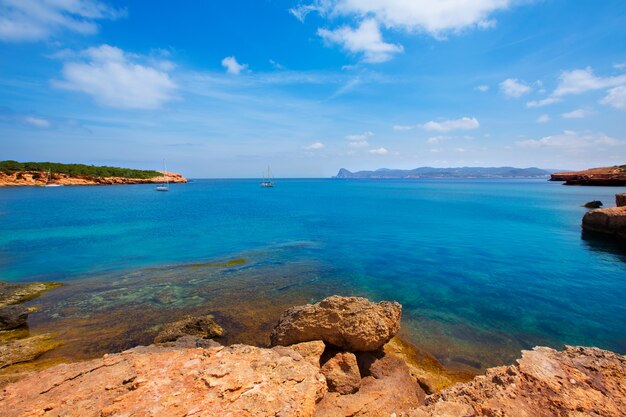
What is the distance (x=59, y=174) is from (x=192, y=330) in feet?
570

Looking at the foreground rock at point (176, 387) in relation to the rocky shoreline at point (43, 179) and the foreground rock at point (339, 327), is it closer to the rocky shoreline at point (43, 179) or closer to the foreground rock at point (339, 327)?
the foreground rock at point (339, 327)

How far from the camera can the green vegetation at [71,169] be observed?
132m

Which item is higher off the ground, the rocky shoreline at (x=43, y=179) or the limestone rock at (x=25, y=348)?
the rocky shoreline at (x=43, y=179)

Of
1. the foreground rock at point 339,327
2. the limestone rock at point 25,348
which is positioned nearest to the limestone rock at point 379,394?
the foreground rock at point 339,327

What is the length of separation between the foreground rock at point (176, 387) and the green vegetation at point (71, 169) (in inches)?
6701

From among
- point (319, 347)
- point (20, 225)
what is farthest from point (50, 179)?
point (319, 347)

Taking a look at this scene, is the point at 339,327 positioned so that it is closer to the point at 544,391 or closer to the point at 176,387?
the point at 176,387

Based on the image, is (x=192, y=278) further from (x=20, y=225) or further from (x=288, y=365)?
(x=20, y=225)

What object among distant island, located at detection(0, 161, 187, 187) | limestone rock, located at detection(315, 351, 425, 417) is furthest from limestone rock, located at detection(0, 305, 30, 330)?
distant island, located at detection(0, 161, 187, 187)

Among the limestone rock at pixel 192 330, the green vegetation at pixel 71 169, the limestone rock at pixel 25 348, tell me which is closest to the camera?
the limestone rock at pixel 25 348

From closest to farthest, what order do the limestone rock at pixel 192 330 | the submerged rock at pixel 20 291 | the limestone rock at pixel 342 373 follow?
the limestone rock at pixel 342 373 → the limestone rock at pixel 192 330 → the submerged rock at pixel 20 291

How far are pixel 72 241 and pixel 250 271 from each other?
24.6 m

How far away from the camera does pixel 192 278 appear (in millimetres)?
21188

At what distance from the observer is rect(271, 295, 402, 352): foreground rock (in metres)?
9.74
